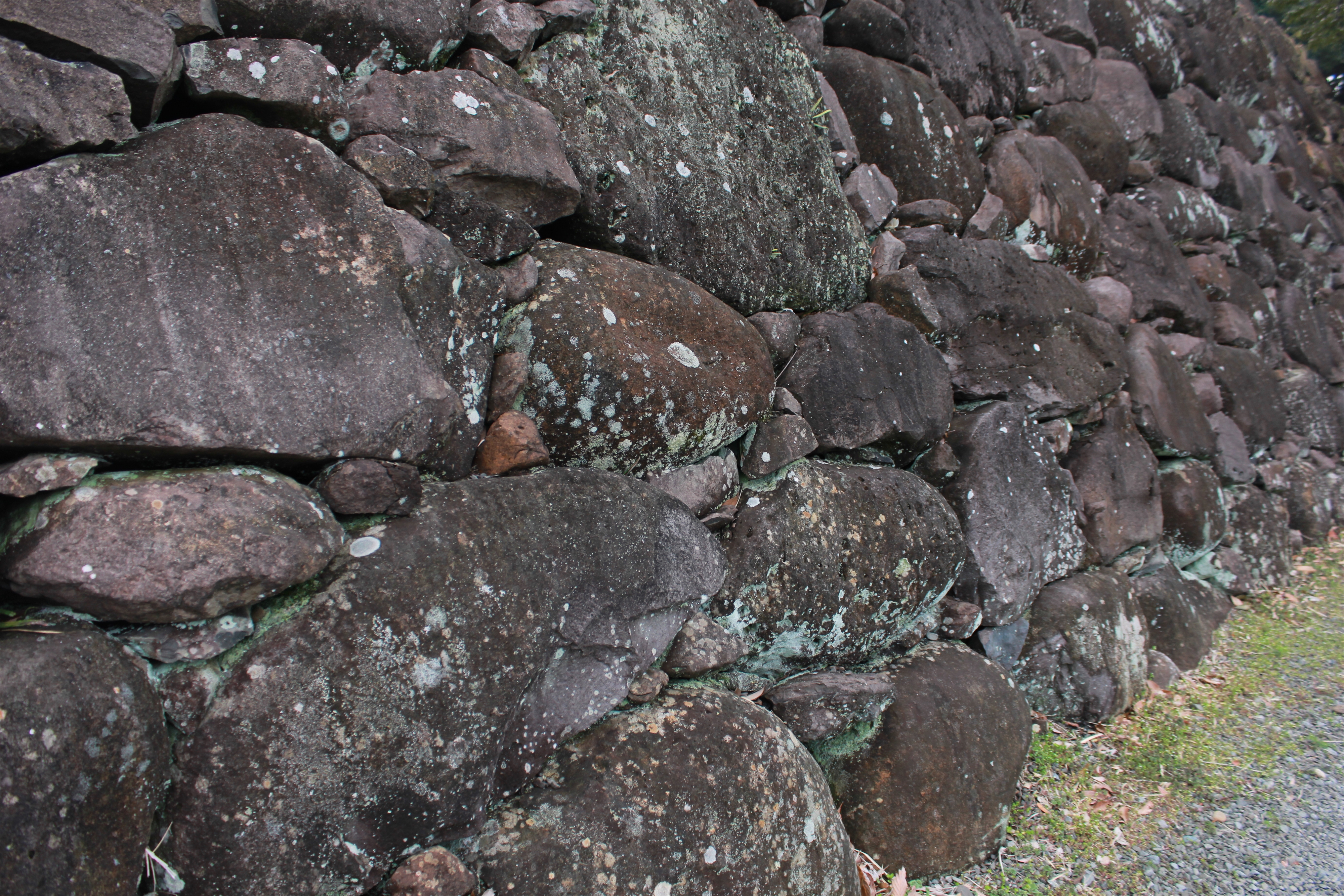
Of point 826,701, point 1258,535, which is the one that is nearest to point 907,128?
point 826,701

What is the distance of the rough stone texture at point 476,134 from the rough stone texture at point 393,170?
4 cm

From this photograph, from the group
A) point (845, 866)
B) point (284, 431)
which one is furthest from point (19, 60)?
point (845, 866)

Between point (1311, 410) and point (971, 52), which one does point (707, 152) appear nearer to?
point (971, 52)

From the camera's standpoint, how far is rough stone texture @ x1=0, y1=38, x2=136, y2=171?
3.64 ft

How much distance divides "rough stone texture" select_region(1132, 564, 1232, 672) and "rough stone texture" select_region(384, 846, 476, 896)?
3255 mm

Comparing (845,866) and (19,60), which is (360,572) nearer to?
(19,60)

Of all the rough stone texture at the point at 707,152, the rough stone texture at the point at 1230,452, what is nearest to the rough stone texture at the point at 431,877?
the rough stone texture at the point at 707,152

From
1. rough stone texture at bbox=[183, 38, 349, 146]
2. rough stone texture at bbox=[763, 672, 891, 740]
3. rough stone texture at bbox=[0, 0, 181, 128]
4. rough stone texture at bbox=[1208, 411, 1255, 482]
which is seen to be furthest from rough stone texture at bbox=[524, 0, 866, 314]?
rough stone texture at bbox=[1208, 411, 1255, 482]

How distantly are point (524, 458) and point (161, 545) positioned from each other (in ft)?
2.31

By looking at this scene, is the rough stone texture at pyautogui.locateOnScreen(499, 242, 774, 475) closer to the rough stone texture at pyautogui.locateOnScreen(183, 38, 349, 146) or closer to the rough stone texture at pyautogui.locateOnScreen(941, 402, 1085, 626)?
the rough stone texture at pyautogui.locateOnScreen(183, 38, 349, 146)

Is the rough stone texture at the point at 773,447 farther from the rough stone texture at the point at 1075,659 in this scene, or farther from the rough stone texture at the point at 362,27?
the rough stone texture at the point at 1075,659

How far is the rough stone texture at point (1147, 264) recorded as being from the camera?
170 inches

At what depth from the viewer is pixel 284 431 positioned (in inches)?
51.5

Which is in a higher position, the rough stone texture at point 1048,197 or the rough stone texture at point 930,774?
the rough stone texture at point 1048,197
